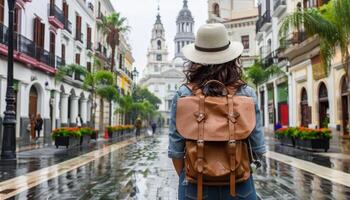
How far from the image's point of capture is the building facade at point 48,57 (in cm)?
2461

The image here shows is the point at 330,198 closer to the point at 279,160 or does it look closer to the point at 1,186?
the point at 1,186

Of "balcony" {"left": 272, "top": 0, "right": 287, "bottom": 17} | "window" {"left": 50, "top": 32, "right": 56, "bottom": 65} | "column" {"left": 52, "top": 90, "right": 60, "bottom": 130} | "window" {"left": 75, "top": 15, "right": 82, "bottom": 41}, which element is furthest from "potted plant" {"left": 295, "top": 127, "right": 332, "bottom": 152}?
"window" {"left": 75, "top": 15, "right": 82, "bottom": 41}

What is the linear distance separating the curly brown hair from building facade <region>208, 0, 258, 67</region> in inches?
1914

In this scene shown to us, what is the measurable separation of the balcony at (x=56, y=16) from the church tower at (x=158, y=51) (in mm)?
103451

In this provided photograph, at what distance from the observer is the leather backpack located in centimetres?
240

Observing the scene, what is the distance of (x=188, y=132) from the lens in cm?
247

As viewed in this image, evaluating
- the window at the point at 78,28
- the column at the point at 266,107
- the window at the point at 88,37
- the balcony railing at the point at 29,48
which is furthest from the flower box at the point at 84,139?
the column at the point at 266,107

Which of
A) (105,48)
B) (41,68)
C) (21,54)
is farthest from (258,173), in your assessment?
(105,48)

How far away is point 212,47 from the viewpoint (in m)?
2.78

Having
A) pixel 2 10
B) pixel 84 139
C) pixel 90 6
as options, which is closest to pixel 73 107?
pixel 90 6

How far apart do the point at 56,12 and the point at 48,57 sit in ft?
12.1

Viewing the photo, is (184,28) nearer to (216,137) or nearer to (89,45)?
(89,45)

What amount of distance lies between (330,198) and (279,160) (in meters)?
6.79

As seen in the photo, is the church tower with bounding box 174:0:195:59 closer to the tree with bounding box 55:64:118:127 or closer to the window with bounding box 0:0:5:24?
the tree with bounding box 55:64:118:127
